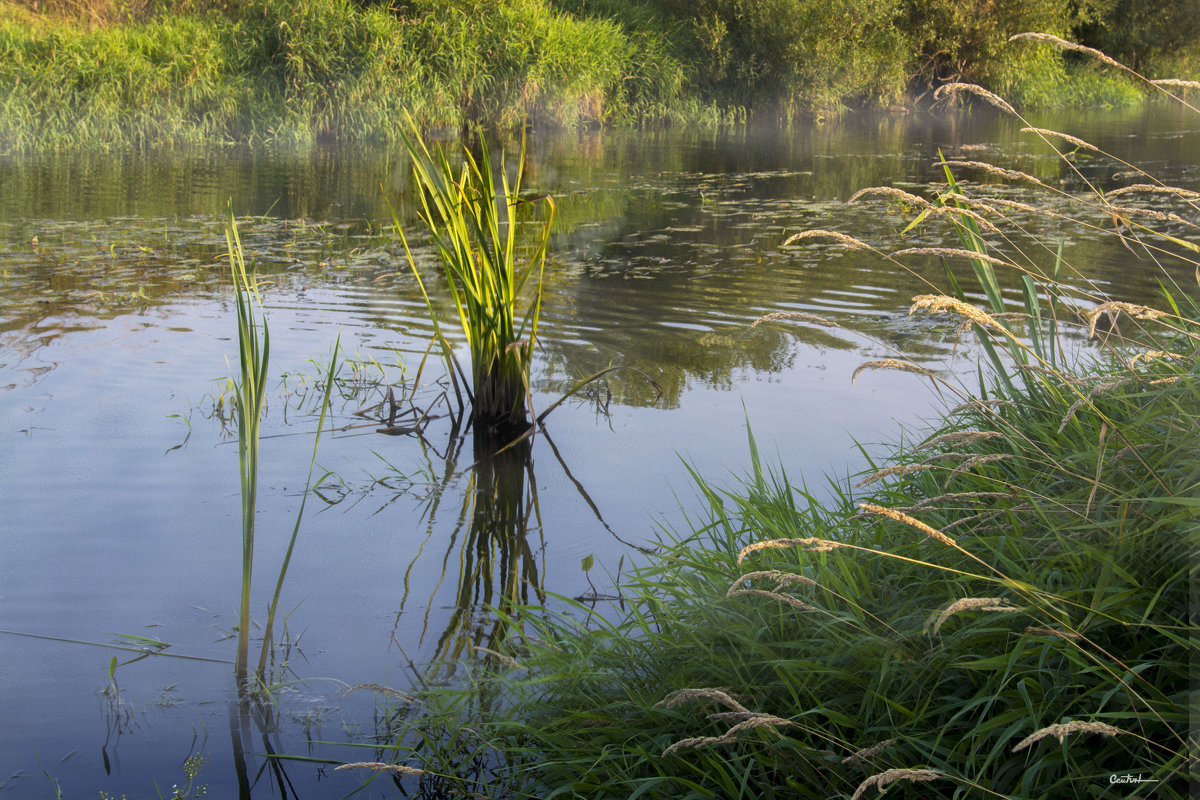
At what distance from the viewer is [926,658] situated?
5.78ft

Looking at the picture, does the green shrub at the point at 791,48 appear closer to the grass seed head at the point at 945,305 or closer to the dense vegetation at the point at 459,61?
the dense vegetation at the point at 459,61

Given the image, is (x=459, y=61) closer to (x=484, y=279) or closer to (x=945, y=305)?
(x=484, y=279)

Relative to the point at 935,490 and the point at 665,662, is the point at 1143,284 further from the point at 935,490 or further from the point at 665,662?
the point at 665,662

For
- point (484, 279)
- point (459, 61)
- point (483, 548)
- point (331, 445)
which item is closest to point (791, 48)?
point (459, 61)

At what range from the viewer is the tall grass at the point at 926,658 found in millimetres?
1524

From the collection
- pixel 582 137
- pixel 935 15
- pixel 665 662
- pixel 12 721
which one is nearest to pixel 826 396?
pixel 665 662

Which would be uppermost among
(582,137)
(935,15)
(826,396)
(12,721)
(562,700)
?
(935,15)

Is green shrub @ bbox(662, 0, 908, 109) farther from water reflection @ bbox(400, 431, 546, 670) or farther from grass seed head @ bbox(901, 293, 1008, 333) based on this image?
grass seed head @ bbox(901, 293, 1008, 333)

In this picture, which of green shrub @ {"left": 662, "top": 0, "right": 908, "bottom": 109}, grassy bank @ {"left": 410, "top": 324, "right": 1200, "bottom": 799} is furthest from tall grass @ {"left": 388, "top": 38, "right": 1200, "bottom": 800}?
green shrub @ {"left": 662, "top": 0, "right": 908, "bottom": 109}

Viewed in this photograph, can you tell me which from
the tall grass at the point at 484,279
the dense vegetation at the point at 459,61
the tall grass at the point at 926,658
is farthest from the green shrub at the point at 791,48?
the tall grass at the point at 926,658

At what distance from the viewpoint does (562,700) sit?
6.75ft

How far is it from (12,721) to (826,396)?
3.44 meters

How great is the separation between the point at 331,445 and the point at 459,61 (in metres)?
13.6

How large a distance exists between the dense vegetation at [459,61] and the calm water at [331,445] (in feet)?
18.7
